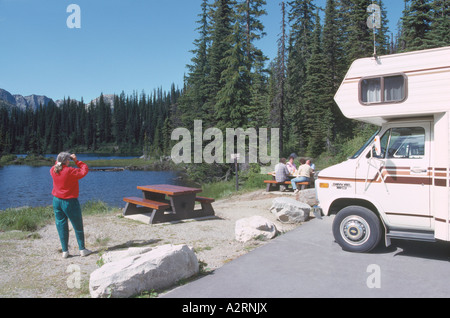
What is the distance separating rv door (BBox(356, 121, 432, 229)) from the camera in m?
5.84

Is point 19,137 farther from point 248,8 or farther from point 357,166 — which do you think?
point 357,166

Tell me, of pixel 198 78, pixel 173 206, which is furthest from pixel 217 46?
pixel 173 206

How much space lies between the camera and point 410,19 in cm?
2695

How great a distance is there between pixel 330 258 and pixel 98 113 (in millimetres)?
145165

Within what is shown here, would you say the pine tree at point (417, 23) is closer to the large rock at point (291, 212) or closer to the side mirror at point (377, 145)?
the large rock at point (291, 212)

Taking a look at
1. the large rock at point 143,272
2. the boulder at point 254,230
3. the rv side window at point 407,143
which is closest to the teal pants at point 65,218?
the large rock at point 143,272

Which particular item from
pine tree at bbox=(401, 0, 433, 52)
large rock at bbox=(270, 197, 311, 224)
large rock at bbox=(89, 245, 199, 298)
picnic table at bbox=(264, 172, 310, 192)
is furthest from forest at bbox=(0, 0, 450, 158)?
large rock at bbox=(89, 245, 199, 298)

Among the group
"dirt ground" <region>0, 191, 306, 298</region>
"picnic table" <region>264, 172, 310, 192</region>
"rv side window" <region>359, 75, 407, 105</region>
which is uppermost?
"rv side window" <region>359, 75, 407, 105</region>

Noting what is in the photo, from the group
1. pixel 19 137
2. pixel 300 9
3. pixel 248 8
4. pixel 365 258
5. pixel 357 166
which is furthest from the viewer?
pixel 19 137

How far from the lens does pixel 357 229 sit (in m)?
6.37

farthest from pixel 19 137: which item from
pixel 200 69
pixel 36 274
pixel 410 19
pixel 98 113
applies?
pixel 36 274

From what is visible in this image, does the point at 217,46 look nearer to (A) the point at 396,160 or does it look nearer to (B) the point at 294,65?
(B) the point at 294,65

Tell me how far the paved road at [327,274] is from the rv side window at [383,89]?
2711 millimetres

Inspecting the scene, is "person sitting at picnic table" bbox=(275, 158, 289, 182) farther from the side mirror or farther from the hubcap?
the side mirror
